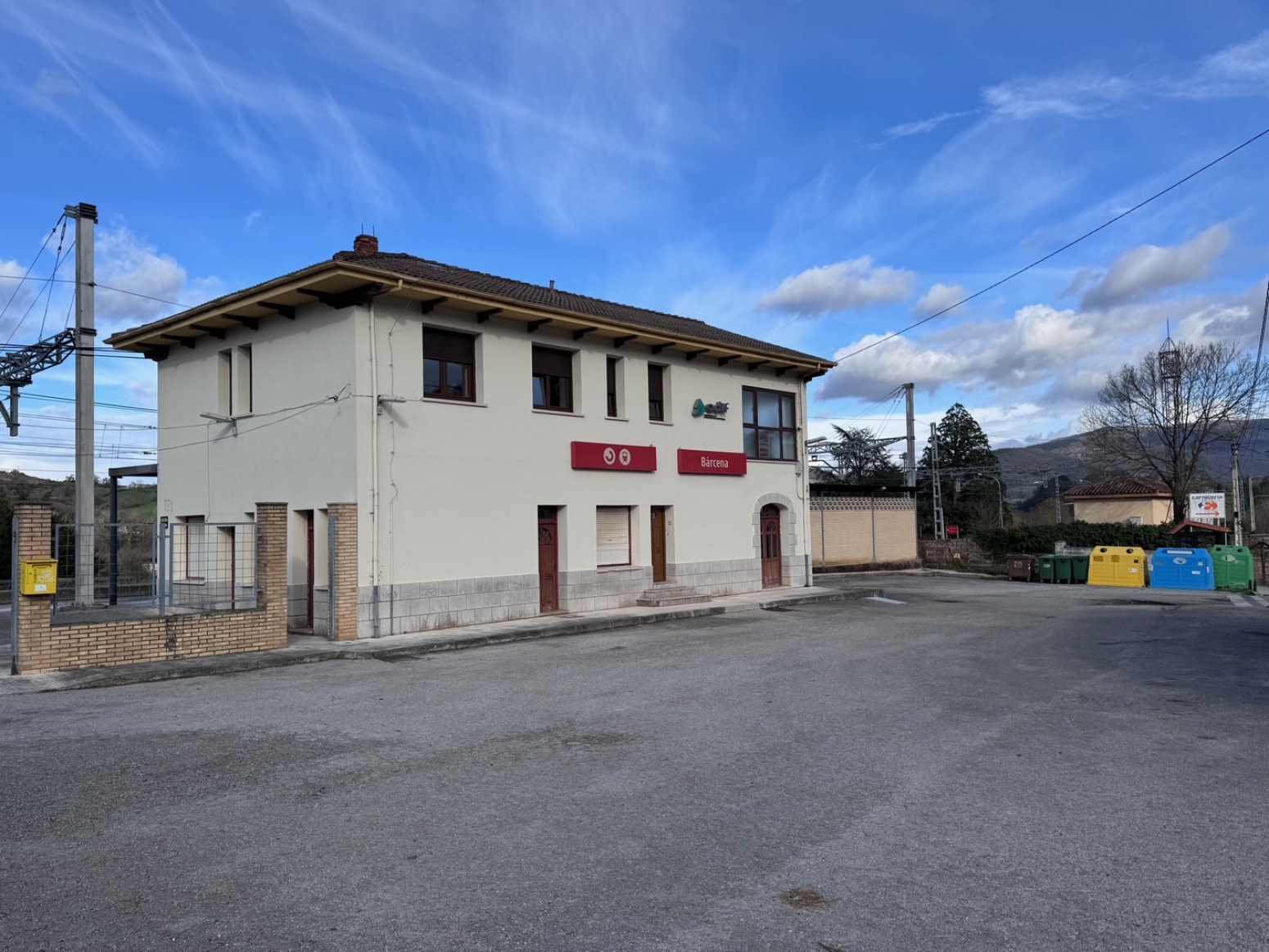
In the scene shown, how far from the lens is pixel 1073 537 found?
119 ft

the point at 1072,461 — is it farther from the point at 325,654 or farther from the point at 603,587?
the point at 325,654

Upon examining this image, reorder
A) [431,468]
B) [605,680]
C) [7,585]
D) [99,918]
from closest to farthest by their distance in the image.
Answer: [99,918] < [605,680] < [431,468] < [7,585]

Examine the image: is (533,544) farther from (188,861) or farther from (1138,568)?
(1138,568)

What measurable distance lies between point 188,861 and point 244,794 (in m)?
1.30

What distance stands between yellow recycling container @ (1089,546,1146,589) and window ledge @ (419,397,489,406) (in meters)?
20.8

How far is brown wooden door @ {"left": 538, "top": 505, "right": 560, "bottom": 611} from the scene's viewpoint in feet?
58.4

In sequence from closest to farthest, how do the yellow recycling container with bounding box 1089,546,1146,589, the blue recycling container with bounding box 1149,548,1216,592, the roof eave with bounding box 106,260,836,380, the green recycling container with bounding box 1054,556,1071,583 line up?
the roof eave with bounding box 106,260,836,380, the blue recycling container with bounding box 1149,548,1216,592, the yellow recycling container with bounding box 1089,546,1146,589, the green recycling container with bounding box 1054,556,1071,583

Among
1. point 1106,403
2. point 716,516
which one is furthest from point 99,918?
point 1106,403

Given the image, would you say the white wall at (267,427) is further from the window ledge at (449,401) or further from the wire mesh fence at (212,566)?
the window ledge at (449,401)

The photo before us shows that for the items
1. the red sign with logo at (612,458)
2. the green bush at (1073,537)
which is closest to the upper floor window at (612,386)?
the red sign with logo at (612,458)

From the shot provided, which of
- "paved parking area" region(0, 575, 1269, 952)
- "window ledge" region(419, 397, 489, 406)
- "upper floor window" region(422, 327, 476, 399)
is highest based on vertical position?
"upper floor window" region(422, 327, 476, 399)

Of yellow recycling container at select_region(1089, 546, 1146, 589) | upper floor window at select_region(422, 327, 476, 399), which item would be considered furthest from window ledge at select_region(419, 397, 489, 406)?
yellow recycling container at select_region(1089, 546, 1146, 589)

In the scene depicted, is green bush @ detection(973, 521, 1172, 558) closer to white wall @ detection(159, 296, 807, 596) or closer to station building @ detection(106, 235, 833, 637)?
station building @ detection(106, 235, 833, 637)

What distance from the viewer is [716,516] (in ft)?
71.1
